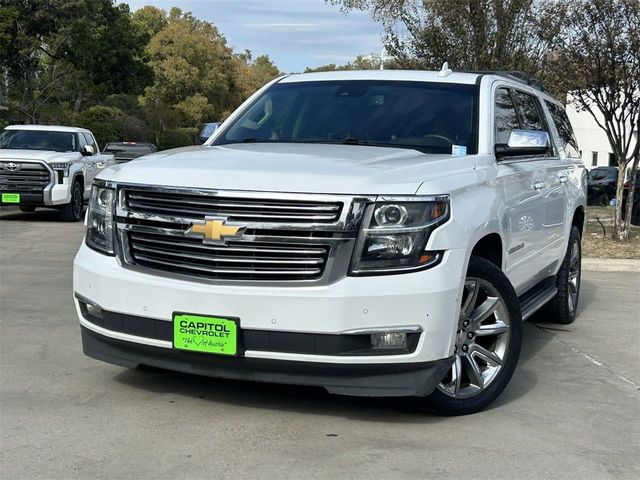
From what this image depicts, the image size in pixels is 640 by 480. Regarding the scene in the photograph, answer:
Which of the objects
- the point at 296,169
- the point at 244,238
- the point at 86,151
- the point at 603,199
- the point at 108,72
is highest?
the point at 108,72

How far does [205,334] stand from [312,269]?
65 centimetres

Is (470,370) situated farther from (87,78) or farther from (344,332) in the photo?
(87,78)

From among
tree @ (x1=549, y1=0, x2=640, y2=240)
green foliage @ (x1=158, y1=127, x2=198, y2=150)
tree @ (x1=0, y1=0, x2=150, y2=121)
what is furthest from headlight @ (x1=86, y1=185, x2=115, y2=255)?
green foliage @ (x1=158, y1=127, x2=198, y2=150)

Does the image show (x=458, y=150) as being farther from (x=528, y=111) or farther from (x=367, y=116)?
(x=528, y=111)

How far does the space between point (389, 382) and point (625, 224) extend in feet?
38.4

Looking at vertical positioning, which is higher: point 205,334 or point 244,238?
point 244,238

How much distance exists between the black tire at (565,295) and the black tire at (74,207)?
11.7 meters

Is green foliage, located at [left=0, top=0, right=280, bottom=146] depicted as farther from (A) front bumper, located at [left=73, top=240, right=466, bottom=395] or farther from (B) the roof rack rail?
(A) front bumper, located at [left=73, top=240, right=466, bottom=395]

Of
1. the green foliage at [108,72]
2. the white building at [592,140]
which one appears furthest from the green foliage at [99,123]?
the white building at [592,140]

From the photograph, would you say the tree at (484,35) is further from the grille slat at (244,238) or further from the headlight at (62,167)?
the grille slat at (244,238)

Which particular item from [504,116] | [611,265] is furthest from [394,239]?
[611,265]

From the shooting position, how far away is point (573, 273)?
8344 millimetres

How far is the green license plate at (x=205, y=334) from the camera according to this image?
4.50m

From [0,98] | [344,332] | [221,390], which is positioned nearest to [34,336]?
[221,390]
